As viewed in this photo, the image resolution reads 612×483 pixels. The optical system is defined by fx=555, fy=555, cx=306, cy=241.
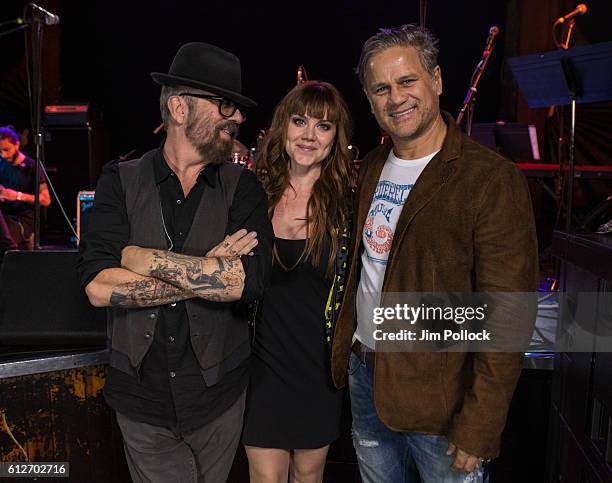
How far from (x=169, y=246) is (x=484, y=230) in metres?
0.88

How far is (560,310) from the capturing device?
2.10 meters

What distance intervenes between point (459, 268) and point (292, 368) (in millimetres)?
776

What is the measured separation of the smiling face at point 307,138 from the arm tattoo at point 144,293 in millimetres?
834

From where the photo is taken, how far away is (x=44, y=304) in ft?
7.10

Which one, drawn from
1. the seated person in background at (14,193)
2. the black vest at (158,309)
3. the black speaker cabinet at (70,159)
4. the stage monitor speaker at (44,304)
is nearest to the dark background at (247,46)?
the black speaker cabinet at (70,159)

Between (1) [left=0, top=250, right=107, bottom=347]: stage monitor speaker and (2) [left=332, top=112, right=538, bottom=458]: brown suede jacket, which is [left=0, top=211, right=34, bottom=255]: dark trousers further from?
(2) [left=332, top=112, right=538, bottom=458]: brown suede jacket

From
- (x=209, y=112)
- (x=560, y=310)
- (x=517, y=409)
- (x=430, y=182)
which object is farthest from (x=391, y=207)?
(x=517, y=409)

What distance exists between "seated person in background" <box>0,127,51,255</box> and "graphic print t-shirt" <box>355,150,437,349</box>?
459 centimetres

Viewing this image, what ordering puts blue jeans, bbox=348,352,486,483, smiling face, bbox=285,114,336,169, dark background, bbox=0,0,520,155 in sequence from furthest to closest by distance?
dark background, bbox=0,0,520,155, smiling face, bbox=285,114,336,169, blue jeans, bbox=348,352,486,483

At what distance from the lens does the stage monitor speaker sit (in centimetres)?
215

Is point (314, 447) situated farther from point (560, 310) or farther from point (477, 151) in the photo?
point (477, 151)

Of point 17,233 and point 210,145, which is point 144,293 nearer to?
point 210,145

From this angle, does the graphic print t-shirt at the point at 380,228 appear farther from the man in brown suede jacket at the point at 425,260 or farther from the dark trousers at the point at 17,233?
the dark trousers at the point at 17,233

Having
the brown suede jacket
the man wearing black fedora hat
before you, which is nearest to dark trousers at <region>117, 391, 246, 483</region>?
the man wearing black fedora hat
